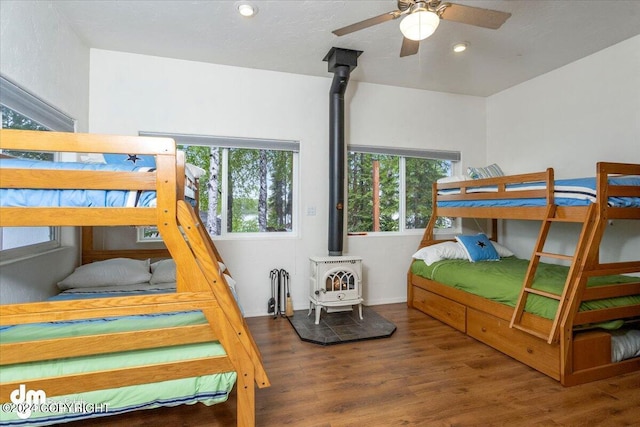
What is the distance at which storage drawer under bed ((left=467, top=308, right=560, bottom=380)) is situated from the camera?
2227 mm

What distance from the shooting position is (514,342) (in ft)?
8.24

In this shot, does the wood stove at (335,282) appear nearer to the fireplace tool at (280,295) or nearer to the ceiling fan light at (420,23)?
the fireplace tool at (280,295)

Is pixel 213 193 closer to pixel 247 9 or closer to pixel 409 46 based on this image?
pixel 247 9

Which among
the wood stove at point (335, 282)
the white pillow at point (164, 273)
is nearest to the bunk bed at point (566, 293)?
the wood stove at point (335, 282)

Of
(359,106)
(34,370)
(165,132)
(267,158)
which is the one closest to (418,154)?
(359,106)

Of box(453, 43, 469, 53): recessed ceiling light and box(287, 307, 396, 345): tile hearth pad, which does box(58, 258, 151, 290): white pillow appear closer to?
box(287, 307, 396, 345): tile hearth pad

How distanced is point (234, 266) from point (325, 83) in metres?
2.36

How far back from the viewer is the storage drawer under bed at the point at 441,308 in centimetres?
308

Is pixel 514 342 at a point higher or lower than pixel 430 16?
lower

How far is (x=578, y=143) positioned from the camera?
3.36 meters

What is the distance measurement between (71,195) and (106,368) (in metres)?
0.78

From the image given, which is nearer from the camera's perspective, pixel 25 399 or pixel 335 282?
pixel 25 399

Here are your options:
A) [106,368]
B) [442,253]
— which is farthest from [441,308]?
[106,368]

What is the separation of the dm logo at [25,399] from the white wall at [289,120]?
2.15m
